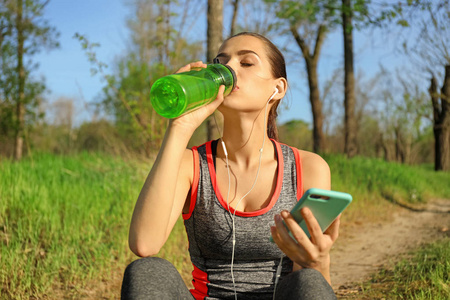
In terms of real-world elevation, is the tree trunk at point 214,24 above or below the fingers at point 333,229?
above

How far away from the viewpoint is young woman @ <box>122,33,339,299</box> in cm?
140

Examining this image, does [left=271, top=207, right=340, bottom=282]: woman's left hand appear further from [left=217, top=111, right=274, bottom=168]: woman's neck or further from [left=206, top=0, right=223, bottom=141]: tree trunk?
[left=206, top=0, right=223, bottom=141]: tree trunk

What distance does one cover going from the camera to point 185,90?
1355 millimetres

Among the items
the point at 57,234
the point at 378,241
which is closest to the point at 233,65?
the point at 57,234

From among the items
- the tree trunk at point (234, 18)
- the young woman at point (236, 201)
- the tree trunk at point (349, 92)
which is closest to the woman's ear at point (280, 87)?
the young woman at point (236, 201)

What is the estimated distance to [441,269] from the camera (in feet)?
8.50

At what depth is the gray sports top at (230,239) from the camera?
1649 millimetres

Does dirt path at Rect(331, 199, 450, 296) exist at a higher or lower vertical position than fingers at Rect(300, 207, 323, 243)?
lower

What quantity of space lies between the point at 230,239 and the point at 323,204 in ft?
1.86

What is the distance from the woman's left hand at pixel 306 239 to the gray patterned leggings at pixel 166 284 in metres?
0.06

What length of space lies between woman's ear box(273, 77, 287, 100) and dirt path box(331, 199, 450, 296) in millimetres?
1605

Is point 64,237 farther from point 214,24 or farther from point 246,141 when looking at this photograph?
point 214,24

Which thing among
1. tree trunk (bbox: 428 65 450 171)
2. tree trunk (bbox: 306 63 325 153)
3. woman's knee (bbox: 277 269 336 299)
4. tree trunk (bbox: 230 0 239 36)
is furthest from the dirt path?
tree trunk (bbox: 428 65 450 171)

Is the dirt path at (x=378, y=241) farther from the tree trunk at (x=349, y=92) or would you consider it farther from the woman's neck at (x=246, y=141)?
the tree trunk at (x=349, y=92)
